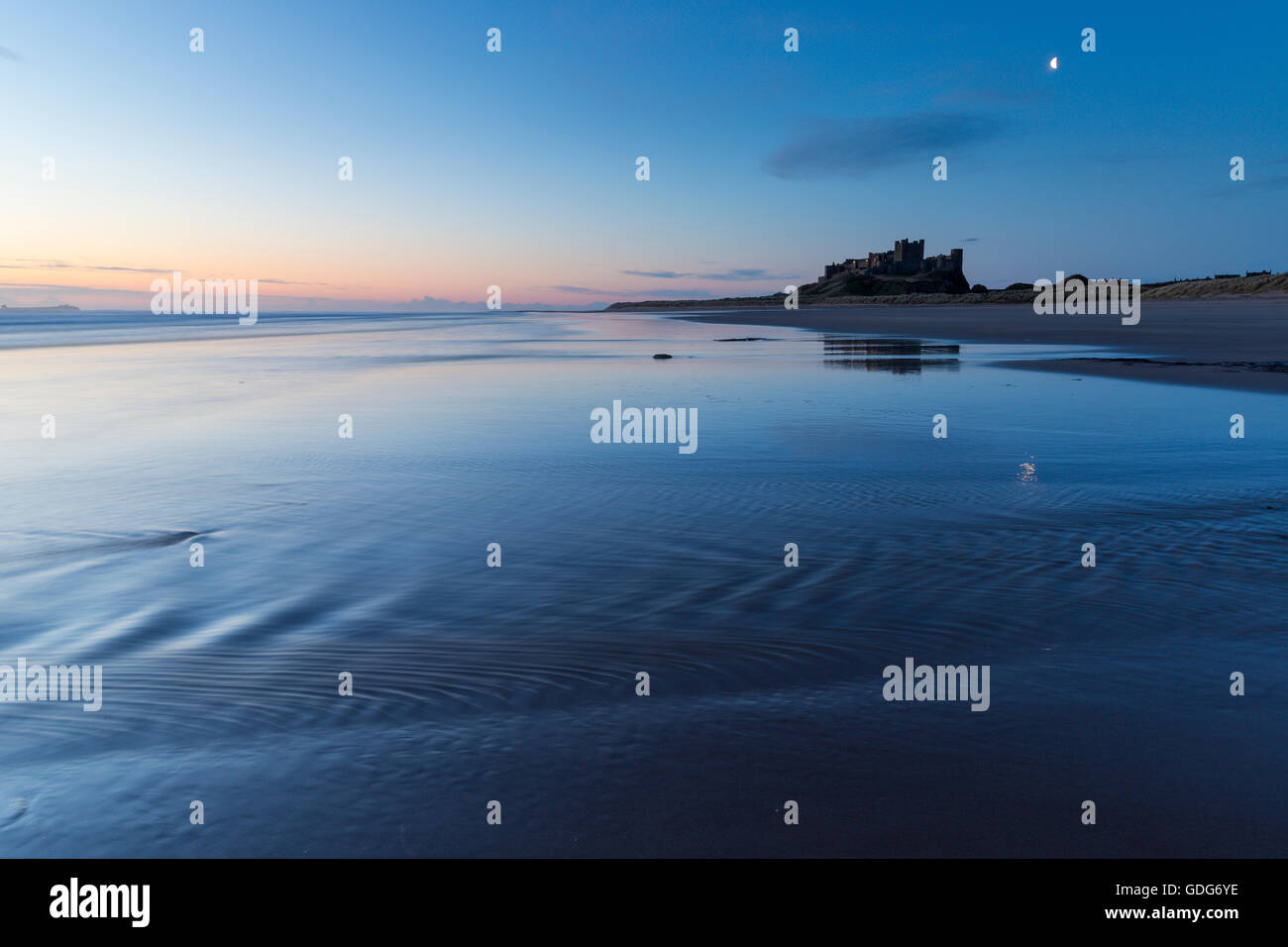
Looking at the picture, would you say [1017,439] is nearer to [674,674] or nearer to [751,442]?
[751,442]

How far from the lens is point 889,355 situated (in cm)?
2852

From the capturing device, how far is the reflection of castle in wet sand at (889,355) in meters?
23.5

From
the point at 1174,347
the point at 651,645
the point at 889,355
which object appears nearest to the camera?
the point at 651,645

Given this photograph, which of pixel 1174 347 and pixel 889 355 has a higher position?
pixel 1174 347

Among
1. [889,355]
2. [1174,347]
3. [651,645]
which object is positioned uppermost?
[1174,347]

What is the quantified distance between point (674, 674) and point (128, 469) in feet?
29.6

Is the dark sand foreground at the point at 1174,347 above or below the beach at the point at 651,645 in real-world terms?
above

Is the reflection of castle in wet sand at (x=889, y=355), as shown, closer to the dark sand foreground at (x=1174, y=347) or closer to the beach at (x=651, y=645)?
the dark sand foreground at (x=1174, y=347)

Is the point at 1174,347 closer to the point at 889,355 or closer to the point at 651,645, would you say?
the point at 889,355

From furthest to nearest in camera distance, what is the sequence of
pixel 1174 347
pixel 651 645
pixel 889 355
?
pixel 889 355 < pixel 1174 347 < pixel 651 645

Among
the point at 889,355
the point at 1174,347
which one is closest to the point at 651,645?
the point at 889,355

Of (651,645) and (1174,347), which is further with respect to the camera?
(1174,347)

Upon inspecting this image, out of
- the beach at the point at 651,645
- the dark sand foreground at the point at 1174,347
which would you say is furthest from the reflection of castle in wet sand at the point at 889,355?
the beach at the point at 651,645
